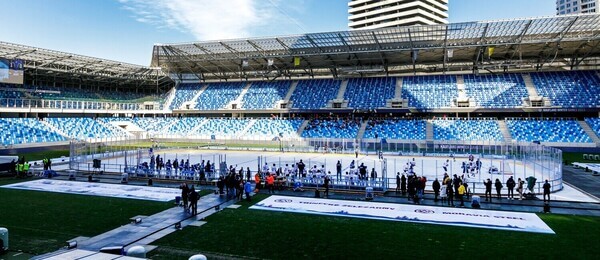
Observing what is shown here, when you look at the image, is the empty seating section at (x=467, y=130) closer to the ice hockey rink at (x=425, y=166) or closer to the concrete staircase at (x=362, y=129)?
the concrete staircase at (x=362, y=129)

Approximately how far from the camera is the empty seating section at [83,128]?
55456mm

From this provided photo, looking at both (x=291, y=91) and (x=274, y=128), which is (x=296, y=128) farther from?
(x=291, y=91)

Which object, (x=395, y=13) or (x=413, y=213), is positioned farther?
(x=395, y=13)

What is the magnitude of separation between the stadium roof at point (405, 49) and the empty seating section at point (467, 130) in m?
9.96

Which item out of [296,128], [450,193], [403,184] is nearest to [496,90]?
[296,128]

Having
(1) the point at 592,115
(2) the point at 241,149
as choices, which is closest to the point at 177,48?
(2) the point at 241,149

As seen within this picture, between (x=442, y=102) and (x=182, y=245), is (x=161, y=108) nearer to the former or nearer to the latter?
(x=442, y=102)

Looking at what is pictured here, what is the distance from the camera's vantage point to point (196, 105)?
74.6 meters

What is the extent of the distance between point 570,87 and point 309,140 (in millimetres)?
40835

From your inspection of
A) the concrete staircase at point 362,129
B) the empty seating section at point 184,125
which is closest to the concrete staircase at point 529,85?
the concrete staircase at point 362,129

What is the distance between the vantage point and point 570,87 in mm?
56188

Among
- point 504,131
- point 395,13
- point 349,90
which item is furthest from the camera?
point 395,13

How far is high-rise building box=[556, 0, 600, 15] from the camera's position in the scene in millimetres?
130375

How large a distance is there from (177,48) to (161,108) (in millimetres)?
18570
